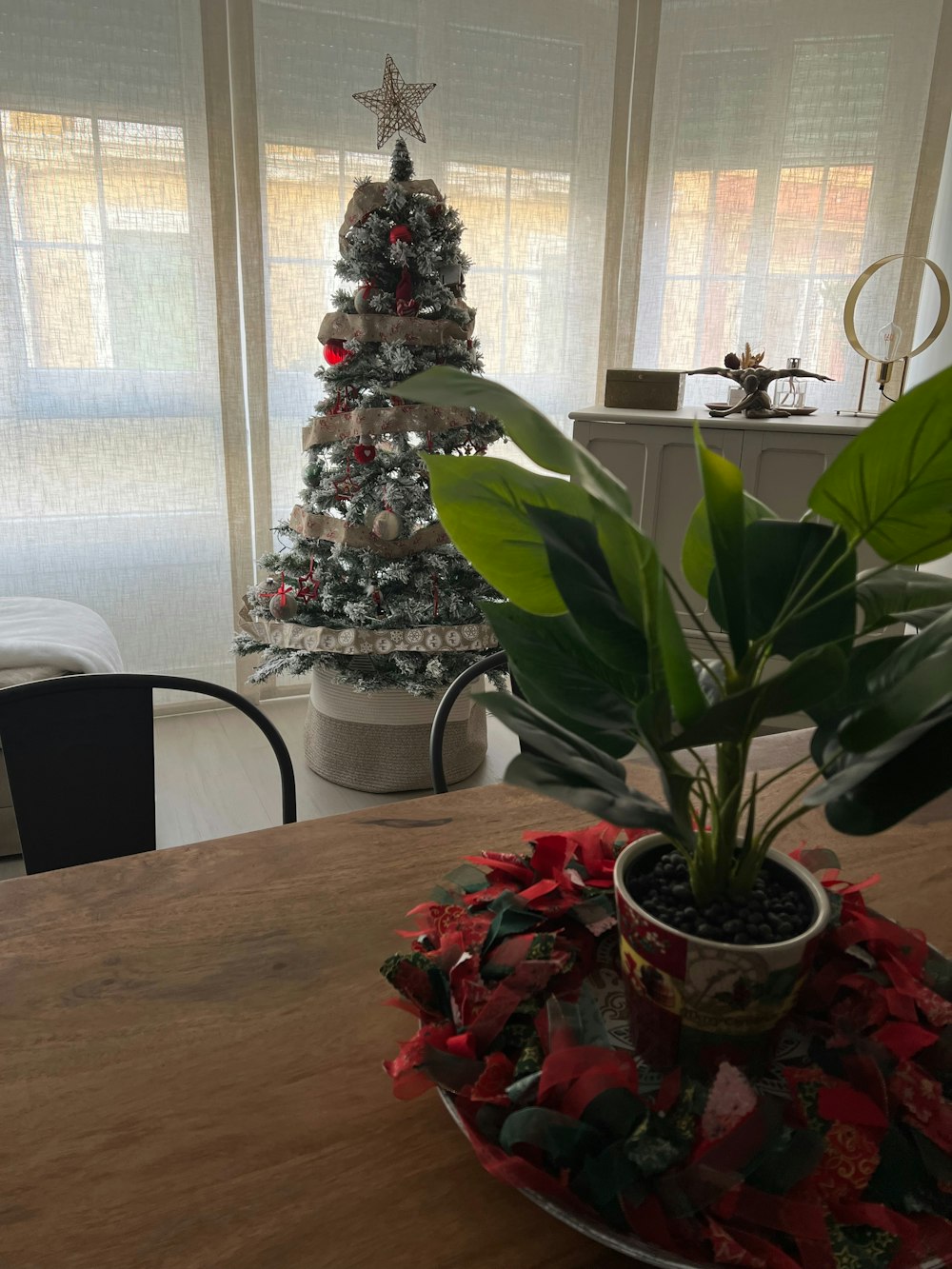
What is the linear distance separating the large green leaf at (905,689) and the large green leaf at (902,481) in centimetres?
6

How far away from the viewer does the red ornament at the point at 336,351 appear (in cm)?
273

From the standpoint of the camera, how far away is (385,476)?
273cm

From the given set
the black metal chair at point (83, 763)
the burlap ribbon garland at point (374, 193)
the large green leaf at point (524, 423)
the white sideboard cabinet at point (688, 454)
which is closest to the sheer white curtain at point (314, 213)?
the burlap ribbon garland at point (374, 193)

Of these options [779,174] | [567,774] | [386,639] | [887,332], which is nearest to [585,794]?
[567,774]

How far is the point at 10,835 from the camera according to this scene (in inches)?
91.9

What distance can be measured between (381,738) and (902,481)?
244 centimetres

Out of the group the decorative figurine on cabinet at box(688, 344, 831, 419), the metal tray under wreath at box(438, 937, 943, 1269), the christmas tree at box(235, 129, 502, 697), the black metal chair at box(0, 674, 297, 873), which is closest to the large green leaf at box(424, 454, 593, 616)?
the metal tray under wreath at box(438, 937, 943, 1269)

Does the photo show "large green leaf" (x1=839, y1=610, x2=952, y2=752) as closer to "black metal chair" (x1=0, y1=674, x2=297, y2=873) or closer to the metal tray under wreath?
the metal tray under wreath

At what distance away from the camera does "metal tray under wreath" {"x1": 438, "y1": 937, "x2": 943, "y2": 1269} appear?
0.55 m

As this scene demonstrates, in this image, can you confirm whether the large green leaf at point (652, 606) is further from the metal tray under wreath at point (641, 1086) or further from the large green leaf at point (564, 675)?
the metal tray under wreath at point (641, 1086)

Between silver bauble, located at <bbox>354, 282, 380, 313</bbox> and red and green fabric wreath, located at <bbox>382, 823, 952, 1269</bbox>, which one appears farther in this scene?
silver bauble, located at <bbox>354, 282, 380, 313</bbox>

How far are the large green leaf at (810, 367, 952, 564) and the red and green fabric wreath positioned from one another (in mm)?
335

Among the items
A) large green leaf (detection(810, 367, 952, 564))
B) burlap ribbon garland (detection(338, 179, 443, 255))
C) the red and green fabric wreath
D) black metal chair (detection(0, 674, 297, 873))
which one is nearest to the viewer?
large green leaf (detection(810, 367, 952, 564))

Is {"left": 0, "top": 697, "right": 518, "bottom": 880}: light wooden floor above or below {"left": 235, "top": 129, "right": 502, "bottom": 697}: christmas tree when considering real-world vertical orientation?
below
